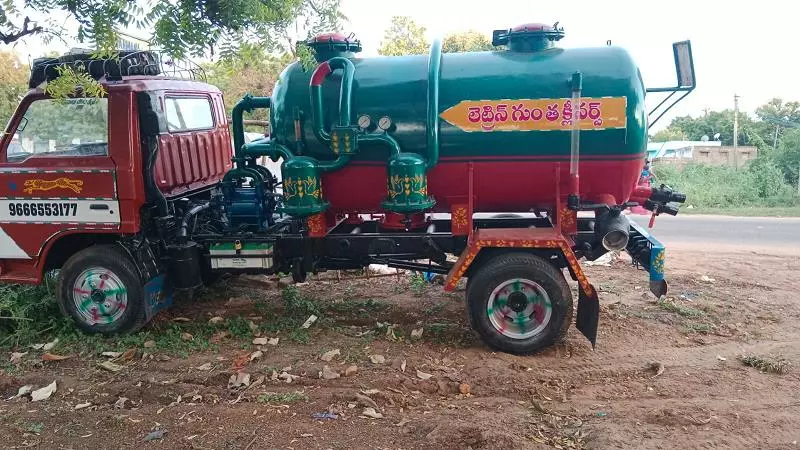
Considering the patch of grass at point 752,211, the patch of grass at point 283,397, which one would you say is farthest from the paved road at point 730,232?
the patch of grass at point 283,397

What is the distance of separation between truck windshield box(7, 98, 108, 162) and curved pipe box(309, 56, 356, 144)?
5.90 feet

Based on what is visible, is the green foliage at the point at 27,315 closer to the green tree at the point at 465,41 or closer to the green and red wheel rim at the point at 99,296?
the green and red wheel rim at the point at 99,296

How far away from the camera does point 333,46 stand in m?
5.15

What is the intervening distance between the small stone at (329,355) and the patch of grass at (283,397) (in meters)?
0.60

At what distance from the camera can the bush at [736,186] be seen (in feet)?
55.7

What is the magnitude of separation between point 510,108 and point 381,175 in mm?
1207

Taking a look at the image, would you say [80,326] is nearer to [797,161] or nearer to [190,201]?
[190,201]

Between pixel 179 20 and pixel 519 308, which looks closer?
pixel 179 20

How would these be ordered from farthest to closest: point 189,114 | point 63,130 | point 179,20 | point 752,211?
point 752,211
point 189,114
point 63,130
point 179,20

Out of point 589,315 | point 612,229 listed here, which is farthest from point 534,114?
point 589,315

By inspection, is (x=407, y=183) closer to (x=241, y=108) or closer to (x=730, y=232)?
(x=241, y=108)

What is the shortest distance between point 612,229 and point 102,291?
4467 mm

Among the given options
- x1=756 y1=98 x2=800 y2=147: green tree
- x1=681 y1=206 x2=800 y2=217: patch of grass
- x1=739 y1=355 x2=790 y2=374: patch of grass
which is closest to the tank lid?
x1=739 y1=355 x2=790 y2=374: patch of grass

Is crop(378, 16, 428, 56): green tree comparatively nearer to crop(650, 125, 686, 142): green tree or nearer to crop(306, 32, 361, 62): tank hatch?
crop(306, 32, 361, 62): tank hatch
